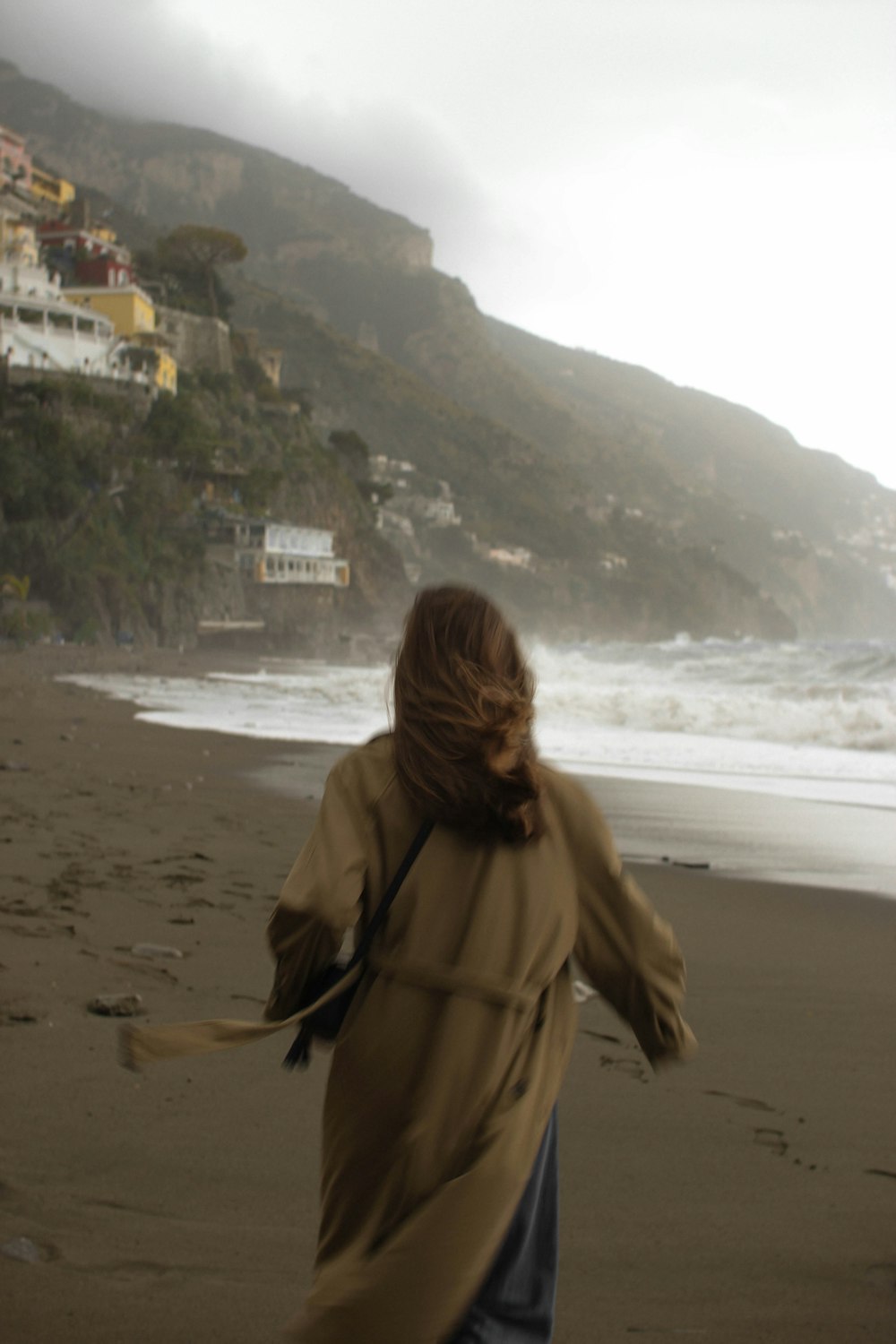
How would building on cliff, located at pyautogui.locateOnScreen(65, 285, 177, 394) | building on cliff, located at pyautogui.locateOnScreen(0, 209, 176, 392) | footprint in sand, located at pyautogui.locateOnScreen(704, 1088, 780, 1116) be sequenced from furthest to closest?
building on cliff, located at pyautogui.locateOnScreen(65, 285, 177, 394)
building on cliff, located at pyautogui.locateOnScreen(0, 209, 176, 392)
footprint in sand, located at pyautogui.locateOnScreen(704, 1088, 780, 1116)

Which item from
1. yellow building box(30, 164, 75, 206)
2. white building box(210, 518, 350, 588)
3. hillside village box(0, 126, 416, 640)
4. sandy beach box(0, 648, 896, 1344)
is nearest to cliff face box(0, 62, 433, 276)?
yellow building box(30, 164, 75, 206)

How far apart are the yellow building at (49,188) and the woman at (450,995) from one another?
2981 inches

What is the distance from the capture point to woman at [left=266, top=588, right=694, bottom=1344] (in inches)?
56.7

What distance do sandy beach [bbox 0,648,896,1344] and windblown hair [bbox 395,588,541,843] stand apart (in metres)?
1.23

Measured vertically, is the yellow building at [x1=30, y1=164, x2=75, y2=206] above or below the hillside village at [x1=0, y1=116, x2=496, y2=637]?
above

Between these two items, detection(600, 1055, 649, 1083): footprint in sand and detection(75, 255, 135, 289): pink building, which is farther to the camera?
detection(75, 255, 135, 289): pink building

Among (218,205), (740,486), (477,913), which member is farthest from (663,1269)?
(740,486)

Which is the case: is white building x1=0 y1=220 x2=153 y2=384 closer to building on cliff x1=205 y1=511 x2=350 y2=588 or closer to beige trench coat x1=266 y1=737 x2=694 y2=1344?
building on cliff x1=205 y1=511 x2=350 y2=588

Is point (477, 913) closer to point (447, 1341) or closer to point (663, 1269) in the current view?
point (447, 1341)

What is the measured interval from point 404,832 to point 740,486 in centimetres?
20766

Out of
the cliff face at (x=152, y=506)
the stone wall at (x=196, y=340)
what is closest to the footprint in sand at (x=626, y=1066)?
the cliff face at (x=152, y=506)

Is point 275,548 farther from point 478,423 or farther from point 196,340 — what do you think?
point 478,423

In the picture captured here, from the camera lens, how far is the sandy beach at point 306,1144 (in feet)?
7.12

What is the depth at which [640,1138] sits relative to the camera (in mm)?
2955
